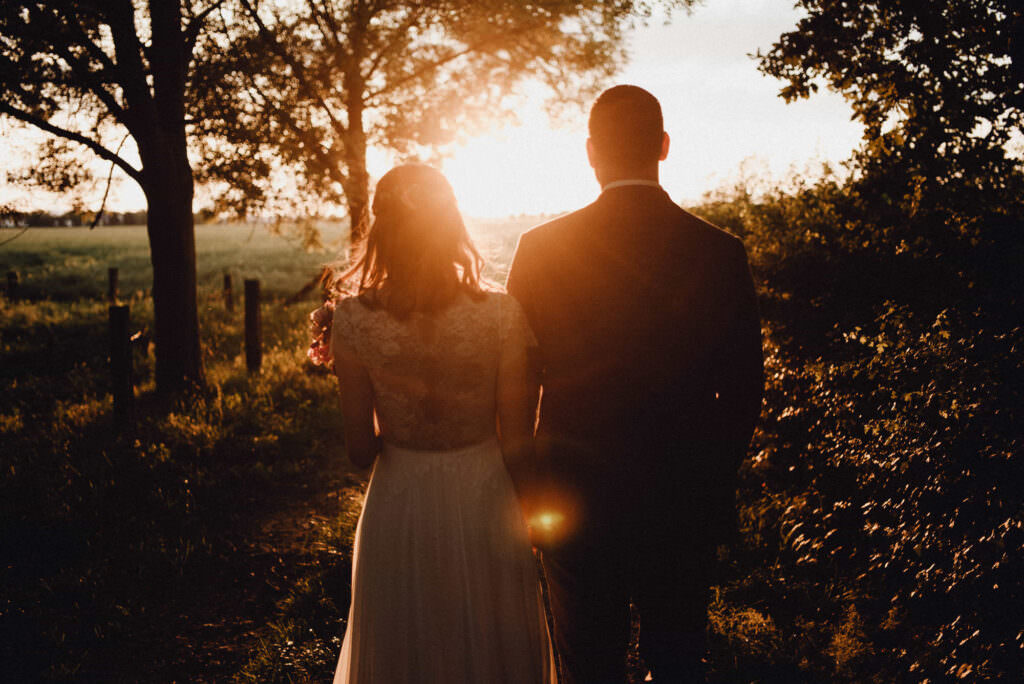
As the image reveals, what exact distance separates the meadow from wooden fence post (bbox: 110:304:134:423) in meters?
0.25

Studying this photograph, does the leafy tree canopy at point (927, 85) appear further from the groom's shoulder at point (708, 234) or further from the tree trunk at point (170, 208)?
the tree trunk at point (170, 208)

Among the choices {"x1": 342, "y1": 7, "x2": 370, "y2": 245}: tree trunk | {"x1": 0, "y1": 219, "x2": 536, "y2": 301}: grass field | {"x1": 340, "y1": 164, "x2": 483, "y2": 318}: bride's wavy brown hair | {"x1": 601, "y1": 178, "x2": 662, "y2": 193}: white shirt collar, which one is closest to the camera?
{"x1": 340, "y1": 164, "x2": 483, "y2": 318}: bride's wavy brown hair

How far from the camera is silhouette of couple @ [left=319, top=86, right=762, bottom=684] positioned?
7.35 ft

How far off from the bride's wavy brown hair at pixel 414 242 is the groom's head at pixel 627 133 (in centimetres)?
58

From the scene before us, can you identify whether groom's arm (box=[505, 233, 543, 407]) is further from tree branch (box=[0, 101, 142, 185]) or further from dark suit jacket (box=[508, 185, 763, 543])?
tree branch (box=[0, 101, 142, 185])

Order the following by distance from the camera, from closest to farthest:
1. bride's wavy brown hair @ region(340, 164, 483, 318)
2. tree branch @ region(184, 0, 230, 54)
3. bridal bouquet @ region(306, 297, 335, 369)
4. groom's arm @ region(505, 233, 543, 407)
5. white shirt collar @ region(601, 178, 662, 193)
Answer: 1. bride's wavy brown hair @ region(340, 164, 483, 318)
2. white shirt collar @ region(601, 178, 662, 193)
3. groom's arm @ region(505, 233, 543, 407)
4. bridal bouquet @ region(306, 297, 335, 369)
5. tree branch @ region(184, 0, 230, 54)

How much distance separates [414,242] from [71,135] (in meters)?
8.07

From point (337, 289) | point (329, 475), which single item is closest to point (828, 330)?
point (337, 289)

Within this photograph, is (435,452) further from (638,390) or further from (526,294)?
(638,390)

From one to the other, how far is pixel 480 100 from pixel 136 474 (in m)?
9.47

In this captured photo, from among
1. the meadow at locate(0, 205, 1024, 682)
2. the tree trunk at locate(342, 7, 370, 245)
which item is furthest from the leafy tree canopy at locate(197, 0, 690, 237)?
the meadow at locate(0, 205, 1024, 682)

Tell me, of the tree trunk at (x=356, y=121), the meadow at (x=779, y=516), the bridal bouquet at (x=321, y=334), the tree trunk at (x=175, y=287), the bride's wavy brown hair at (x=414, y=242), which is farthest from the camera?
the tree trunk at (x=356, y=121)

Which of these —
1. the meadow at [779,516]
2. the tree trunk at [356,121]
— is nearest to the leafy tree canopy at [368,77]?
the tree trunk at [356,121]

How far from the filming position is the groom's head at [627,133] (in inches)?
87.8
